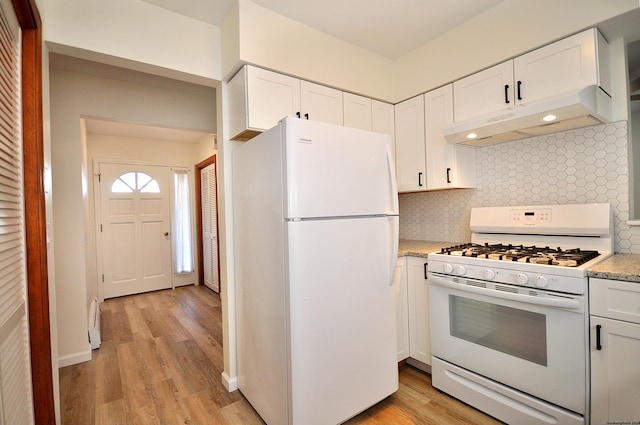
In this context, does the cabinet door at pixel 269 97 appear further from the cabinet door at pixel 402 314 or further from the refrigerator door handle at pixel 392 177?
the cabinet door at pixel 402 314

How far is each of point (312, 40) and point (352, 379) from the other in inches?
90.0

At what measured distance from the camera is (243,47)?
74.9 inches

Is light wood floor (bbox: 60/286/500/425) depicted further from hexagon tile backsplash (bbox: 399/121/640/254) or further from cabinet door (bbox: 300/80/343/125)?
cabinet door (bbox: 300/80/343/125)

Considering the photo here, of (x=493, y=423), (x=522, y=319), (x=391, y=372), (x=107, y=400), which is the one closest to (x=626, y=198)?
(x=522, y=319)

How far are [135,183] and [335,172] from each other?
432 centimetres

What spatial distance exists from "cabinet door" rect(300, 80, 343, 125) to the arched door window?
3.76 metres

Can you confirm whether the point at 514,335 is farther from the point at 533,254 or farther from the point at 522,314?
the point at 533,254

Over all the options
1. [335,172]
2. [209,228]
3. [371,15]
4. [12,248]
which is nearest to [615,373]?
[335,172]

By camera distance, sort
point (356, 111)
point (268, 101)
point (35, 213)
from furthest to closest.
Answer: point (356, 111) → point (268, 101) → point (35, 213)

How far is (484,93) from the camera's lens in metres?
2.15

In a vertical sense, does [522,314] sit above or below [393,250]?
below

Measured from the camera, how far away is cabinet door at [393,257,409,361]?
2.25m

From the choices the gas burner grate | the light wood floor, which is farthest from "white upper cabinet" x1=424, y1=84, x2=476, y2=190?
the light wood floor

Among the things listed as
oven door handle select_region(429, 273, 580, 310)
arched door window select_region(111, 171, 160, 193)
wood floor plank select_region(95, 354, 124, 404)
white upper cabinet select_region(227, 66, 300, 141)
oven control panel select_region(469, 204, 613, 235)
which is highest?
white upper cabinet select_region(227, 66, 300, 141)
